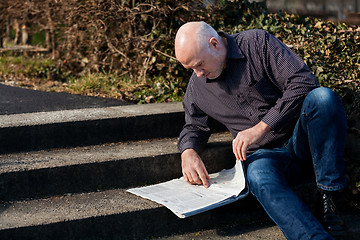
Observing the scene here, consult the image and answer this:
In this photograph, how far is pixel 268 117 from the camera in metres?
2.92

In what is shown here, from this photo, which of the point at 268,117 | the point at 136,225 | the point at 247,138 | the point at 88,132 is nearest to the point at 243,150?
the point at 247,138

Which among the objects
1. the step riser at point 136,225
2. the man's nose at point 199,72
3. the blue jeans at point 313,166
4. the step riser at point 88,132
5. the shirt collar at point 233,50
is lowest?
the step riser at point 136,225

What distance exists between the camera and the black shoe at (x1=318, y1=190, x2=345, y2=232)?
282 cm

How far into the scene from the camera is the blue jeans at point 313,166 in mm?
2566

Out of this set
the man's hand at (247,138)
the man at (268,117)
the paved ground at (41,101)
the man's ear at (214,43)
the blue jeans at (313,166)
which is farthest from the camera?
the paved ground at (41,101)

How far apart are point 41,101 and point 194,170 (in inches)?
78.9

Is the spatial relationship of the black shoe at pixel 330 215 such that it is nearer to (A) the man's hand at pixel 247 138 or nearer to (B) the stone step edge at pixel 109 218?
(B) the stone step edge at pixel 109 218

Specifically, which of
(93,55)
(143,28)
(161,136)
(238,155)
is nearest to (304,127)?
(238,155)

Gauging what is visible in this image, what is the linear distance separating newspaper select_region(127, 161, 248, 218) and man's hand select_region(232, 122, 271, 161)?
167 mm

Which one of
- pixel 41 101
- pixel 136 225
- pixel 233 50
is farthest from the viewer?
pixel 41 101

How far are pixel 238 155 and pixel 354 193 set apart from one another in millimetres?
844

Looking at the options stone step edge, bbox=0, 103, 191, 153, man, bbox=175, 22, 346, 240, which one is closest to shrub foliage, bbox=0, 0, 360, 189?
stone step edge, bbox=0, 103, 191, 153

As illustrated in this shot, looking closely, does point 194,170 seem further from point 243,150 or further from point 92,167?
point 92,167

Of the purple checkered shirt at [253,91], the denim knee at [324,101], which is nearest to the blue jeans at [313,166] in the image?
the denim knee at [324,101]
